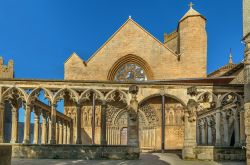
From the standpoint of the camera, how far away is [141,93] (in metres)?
17.0

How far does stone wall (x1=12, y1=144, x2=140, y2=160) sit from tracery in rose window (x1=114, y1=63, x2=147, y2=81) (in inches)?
543

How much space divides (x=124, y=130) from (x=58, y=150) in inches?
517

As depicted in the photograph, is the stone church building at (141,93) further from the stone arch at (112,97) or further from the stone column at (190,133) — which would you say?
the stone column at (190,133)

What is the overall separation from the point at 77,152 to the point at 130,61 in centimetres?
1435

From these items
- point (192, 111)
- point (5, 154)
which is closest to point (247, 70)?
point (192, 111)

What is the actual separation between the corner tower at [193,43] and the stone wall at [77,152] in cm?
→ 1400

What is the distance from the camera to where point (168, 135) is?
24.6 m

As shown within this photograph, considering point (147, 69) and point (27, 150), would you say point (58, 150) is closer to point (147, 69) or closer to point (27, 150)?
point (27, 150)

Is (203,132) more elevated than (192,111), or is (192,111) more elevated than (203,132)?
(192,111)

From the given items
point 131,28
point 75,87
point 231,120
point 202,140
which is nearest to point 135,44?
point 131,28

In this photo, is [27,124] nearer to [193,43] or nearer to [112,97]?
[112,97]

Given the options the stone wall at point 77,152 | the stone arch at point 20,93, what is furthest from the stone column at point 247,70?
the stone arch at point 20,93

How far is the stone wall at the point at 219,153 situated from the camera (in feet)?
45.4

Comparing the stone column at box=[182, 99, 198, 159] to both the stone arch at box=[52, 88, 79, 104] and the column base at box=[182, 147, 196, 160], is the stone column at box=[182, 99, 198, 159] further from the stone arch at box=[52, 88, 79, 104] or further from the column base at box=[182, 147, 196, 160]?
the stone arch at box=[52, 88, 79, 104]
